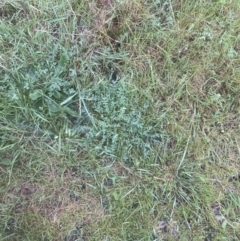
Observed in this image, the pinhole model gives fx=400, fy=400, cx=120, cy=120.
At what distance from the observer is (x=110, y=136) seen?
5.92 ft

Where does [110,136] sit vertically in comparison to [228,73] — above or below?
below

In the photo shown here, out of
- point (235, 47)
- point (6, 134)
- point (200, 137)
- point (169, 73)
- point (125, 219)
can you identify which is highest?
point (235, 47)

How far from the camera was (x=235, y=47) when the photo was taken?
6.38 feet

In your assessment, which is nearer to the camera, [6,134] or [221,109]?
[6,134]

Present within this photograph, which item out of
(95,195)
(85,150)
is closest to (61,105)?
(85,150)

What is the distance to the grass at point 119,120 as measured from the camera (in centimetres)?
178

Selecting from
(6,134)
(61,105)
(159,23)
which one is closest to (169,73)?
(159,23)

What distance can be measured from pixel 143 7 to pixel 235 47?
49 centimetres

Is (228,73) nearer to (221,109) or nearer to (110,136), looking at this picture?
(221,109)

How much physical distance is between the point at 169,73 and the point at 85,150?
21.1 inches

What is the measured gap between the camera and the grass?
5.85 ft

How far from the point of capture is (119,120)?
181 cm

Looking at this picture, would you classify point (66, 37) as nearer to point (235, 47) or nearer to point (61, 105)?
Answer: point (61, 105)

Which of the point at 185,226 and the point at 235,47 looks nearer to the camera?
the point at 185,226
